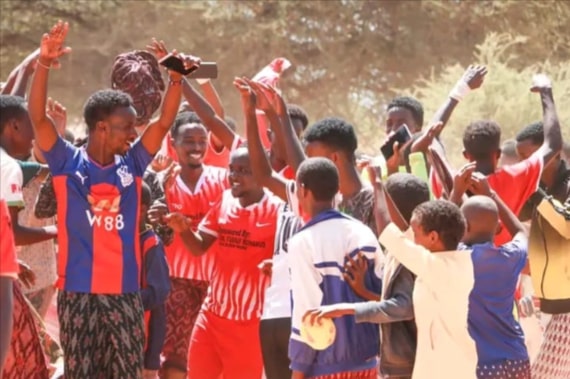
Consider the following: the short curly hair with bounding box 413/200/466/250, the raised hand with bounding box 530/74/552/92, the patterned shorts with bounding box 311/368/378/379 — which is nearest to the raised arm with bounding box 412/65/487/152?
the raised hand with bounding box 530/74/552/92

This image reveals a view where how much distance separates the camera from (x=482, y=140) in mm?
7191

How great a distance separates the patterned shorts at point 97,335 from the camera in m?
6.23

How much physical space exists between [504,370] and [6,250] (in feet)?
8.82

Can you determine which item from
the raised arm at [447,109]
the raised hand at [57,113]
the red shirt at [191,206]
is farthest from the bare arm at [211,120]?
the raised arm at [447,109]

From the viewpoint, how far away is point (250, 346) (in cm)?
776

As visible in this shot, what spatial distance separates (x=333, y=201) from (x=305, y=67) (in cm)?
1589

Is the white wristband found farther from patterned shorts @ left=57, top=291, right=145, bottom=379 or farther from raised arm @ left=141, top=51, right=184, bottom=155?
patterned shorts @ left=57, top=291, right=145, bottom=379

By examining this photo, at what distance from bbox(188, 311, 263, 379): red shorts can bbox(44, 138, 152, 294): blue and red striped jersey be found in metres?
1.47

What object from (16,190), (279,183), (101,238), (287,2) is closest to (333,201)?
(279,183)

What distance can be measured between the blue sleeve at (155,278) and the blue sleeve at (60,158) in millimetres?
1051

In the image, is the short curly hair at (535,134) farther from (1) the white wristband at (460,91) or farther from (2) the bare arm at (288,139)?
(2) the bare arm at (288,139)

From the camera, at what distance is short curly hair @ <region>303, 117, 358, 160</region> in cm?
682

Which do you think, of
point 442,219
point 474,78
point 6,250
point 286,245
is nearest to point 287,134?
point 286,245

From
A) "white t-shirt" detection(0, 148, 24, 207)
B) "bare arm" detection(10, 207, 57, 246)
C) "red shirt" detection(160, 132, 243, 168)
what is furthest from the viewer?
"red shirt" detection(160, 132, 243, 168)
